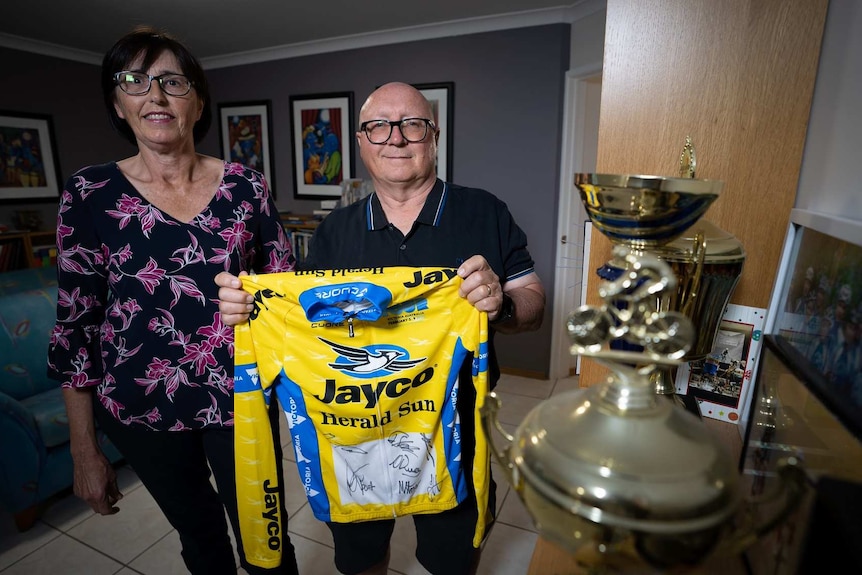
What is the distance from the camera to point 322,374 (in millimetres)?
1014

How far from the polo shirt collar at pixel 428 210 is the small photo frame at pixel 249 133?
10.8ft

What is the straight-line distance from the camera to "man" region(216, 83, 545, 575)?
119 centimetres

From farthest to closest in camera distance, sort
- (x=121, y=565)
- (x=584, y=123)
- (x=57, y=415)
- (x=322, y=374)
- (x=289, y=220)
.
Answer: (x=289, y=220), (x=584, y=123), (x=57, y=415), (x=121, y=565), (x=322, y=374)

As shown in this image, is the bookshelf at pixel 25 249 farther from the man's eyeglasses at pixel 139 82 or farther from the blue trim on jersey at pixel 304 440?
the blue trim on jersey at pixel 304 440

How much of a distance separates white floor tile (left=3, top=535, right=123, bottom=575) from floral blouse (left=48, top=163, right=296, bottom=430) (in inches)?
45.5

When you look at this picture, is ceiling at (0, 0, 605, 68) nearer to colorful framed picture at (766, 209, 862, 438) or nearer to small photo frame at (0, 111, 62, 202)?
small photo frame at (0, 111, 62, 202)

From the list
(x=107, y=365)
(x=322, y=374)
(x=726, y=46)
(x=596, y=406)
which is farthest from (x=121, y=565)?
(x=726, y=46)

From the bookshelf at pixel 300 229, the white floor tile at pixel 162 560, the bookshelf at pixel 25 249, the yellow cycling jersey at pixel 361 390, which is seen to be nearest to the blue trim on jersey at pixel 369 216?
the yellow cycling jersey at pixel 361 390

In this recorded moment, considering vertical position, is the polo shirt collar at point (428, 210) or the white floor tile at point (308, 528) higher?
the polo shirt collar at point (428, 210)

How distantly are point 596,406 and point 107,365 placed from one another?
1.21 metres

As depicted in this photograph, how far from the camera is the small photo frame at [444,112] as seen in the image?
333 cm

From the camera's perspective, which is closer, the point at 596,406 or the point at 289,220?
the point at 596,406

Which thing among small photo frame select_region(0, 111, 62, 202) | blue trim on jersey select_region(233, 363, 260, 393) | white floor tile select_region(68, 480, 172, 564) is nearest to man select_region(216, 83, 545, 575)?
blue trim on jersey select_region(233, 363, 260, 393)

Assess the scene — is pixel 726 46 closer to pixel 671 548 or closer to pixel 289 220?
pixel 671 548
